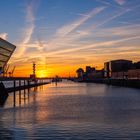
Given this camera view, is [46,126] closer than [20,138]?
No

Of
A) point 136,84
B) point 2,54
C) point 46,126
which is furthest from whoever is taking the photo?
point 136,84

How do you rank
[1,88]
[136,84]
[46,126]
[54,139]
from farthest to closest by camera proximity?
[136,84] < [1,88] < [46,126] < [54,139]

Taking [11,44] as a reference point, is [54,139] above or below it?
below

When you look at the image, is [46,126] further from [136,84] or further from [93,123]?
[136,84]

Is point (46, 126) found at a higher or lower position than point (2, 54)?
lower

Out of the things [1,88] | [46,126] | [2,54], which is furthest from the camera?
[2,54]

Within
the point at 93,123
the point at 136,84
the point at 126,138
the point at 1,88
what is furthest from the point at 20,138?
the point at 136,84

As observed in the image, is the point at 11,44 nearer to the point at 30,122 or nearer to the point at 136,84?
the point at 136,84

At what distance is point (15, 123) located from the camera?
1094 inches

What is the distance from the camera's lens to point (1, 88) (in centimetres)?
7075

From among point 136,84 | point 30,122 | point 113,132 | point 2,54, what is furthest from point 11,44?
point 113,132

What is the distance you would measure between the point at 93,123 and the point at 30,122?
5063mm

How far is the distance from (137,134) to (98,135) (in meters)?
2.38

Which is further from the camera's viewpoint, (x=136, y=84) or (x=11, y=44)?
(x=136, y=84)
